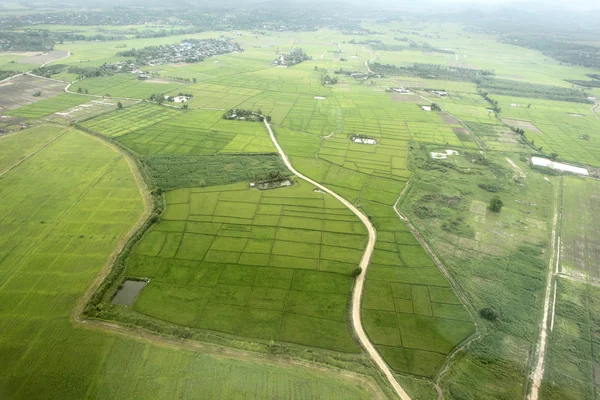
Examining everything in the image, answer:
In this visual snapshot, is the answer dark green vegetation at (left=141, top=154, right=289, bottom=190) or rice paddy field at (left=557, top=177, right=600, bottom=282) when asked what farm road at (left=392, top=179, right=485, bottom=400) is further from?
dark green vegetation at (left=141, top=154, right=289, bottom=190)

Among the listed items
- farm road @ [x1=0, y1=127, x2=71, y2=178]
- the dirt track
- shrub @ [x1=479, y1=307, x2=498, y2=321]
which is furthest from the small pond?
the dirt track

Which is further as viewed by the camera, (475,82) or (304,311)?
(475,82)

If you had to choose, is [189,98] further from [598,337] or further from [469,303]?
[598,337]

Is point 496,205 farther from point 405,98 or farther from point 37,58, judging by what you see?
point 37,58

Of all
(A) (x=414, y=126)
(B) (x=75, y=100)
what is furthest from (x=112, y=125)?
(A) (x=414, y=126)

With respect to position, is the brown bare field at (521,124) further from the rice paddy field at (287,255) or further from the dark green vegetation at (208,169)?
the dark green vegetation at (208,169)

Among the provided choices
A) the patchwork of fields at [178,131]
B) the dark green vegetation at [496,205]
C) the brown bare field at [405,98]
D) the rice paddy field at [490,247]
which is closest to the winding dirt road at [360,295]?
the rice paddy field at [490,247]
